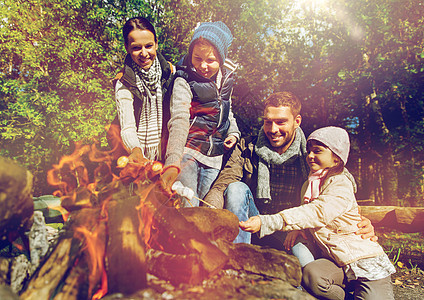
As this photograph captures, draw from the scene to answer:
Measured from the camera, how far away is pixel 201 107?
11.5 feet

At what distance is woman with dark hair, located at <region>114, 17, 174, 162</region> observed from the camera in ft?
10.8

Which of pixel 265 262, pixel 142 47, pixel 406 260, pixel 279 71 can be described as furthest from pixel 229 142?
pixel 279 71

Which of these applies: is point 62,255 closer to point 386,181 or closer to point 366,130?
point 386,181

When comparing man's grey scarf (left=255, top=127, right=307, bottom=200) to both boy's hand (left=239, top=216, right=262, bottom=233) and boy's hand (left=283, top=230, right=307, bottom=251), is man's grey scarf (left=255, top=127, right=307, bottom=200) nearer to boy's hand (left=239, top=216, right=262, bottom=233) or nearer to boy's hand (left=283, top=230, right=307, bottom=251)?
boy's hand (left=283, top=230, right=307, bottom=251)

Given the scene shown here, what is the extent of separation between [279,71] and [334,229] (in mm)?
7731

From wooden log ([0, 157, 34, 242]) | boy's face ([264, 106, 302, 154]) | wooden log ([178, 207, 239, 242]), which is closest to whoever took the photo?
wooden log ([0, 157, 34, 242])

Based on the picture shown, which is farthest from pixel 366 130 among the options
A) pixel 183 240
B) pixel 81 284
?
pixel 81 284

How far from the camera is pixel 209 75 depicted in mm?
3492

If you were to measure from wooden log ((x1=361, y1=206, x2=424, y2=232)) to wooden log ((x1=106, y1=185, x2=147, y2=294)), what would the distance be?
474 cm

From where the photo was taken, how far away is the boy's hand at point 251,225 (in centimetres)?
251

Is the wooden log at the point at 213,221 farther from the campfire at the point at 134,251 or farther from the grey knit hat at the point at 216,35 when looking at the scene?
the grey knit hat at the point at 216,35

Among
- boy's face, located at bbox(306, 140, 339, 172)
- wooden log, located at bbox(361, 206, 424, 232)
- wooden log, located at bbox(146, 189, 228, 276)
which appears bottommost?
wooden log, located at bbox(361, 206, 424, 232)

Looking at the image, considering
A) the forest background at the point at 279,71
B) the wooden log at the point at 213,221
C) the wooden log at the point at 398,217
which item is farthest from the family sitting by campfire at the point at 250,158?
the forest background at the point at 279,71

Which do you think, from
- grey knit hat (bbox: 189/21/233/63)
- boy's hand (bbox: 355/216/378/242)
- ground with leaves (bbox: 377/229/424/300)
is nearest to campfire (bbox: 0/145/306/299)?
boy's hand (bbox: 355/216/378/242)
